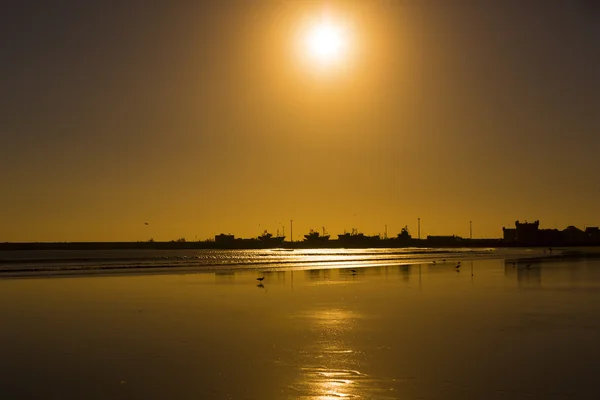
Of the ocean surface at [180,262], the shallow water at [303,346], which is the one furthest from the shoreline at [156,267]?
the shallow water at [303,346]

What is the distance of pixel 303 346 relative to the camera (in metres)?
20.2

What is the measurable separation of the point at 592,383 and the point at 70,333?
1795 centimetres

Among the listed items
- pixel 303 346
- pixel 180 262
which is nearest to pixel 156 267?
pixel 180 262

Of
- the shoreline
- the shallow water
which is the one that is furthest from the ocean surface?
the shallow water

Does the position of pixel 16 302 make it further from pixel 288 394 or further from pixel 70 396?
pixel 288 394

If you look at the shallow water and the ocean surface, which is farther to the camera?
the ocean surface

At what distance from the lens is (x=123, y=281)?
51938 millimetres

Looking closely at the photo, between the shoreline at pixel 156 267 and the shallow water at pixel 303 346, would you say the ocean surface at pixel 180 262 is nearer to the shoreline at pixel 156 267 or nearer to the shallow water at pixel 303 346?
the shoreline at pixel 156 267

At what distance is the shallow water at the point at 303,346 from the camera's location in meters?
14.9

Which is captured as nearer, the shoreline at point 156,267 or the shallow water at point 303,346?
the shallow water at point 303,346

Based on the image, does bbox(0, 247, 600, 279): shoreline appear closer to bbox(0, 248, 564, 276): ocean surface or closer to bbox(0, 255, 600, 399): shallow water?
bbox(0, 248, 564, 276): ocean surface

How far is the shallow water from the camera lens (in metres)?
14.9

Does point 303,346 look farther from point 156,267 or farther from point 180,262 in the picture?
point 180,262

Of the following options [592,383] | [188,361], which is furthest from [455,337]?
[188,361]
